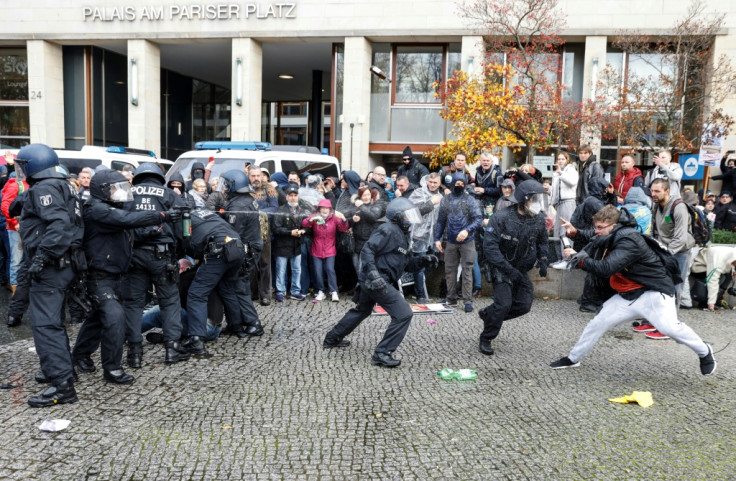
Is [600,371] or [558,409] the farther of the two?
[600,371]

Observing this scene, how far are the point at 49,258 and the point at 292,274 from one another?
5042 millimetres

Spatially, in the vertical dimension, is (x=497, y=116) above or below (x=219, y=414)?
above

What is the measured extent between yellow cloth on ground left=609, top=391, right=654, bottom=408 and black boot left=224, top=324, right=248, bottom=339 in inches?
159

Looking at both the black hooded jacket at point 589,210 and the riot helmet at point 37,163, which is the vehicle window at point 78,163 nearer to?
the riot helmet at point 37,163

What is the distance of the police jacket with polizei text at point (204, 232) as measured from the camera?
6605 mm

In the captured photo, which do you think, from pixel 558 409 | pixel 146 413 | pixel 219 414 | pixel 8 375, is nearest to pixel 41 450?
pixel 146 413

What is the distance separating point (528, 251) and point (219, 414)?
144 inches

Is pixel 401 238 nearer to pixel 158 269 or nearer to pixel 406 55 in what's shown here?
pixel 158 269

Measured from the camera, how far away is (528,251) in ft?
22.2

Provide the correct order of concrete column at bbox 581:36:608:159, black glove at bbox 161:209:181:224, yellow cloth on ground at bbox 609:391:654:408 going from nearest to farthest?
1. yellow cloth on ground at bbox 609:391:654:408
2. black glove at bbox 161:209:181:224
3. concrete column at bbox 581:36:608:159

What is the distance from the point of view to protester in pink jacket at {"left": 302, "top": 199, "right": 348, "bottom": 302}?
9.73 m

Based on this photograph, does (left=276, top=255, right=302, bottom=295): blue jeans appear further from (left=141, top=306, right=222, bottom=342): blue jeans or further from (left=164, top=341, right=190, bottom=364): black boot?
(left=164, top=341, right=190, bottom=364): black boot

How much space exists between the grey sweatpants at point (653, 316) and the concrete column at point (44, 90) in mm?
20461

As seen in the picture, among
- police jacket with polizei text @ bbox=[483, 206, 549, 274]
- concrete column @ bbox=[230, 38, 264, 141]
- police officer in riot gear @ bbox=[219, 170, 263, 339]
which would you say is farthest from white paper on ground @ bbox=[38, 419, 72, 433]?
concrete column @ bbox=[230, 38, 264, 141]
